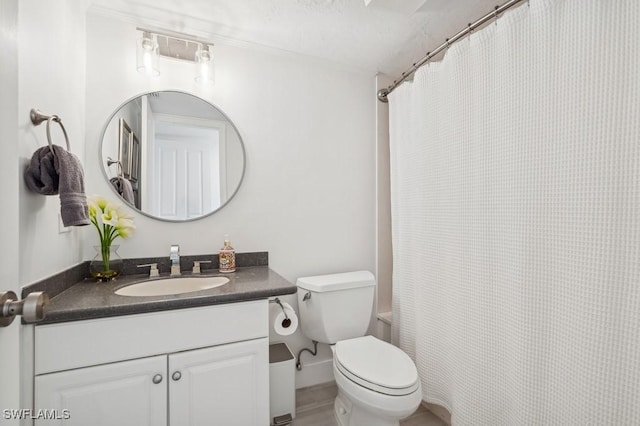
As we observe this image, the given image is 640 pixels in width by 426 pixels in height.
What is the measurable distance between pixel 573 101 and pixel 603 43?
18 centimetres

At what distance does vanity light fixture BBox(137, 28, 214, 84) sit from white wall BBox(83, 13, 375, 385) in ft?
0.16

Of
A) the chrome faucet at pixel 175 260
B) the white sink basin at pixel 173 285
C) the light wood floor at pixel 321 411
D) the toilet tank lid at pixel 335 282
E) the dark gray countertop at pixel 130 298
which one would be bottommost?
the light wood floor at pixel 321 411

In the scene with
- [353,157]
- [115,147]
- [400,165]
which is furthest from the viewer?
[353,157]

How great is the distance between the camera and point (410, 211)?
1.76 m

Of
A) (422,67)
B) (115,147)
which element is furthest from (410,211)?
(115,147)

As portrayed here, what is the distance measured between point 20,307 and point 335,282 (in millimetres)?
1396

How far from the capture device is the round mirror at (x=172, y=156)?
5.10 feet

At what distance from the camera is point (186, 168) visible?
5.46 ft

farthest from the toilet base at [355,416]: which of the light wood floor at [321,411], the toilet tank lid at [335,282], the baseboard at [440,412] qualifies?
the toilet tank lid at [335,282]

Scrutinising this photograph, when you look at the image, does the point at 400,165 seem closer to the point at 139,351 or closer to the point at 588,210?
the point at 588,210

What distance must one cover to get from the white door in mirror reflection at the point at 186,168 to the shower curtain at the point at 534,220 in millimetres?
1233

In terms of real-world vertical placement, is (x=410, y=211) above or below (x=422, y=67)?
below

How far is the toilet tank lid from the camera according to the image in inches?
66.5

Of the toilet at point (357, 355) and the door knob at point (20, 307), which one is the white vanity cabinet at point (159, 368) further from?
the door knob at point (20, 307)
